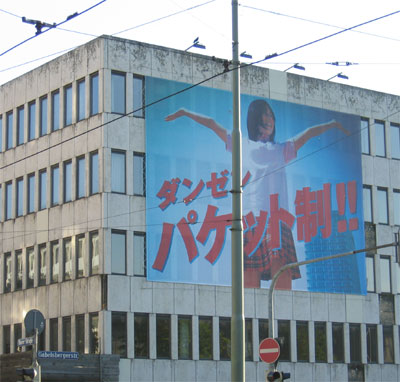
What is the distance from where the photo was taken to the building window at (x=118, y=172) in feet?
140

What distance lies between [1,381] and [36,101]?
41.6 feet

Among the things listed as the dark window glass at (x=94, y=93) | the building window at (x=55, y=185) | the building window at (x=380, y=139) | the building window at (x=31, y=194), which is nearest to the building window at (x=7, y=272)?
the building window at (x=31, y=194)

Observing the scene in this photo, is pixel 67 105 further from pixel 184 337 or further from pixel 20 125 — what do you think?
pixel 184 337

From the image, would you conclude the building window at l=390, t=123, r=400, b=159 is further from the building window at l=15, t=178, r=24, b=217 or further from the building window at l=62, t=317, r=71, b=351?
the building window at l=62, t=317, r=71, b=351

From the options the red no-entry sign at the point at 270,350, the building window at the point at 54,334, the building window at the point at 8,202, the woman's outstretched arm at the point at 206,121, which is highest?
the woman's outstretched arm at the point at 206,121

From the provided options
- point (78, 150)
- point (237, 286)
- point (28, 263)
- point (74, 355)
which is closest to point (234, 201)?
point (237, 286)

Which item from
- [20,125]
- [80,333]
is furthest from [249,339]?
[20,125]

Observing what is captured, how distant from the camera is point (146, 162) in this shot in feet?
142

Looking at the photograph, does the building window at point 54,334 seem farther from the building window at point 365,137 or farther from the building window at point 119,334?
the building window at point 365,137

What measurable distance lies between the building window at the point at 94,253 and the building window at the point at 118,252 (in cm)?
64

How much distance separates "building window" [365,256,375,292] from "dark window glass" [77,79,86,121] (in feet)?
51.5

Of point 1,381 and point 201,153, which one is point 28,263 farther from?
point 201,153

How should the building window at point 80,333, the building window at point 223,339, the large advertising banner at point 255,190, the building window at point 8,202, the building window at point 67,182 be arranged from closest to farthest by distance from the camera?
1. the building window at point 80,333
2. the large advertising banner at point 255,190
3. the building window at point 67,182
4. the building window at point 223,339
5. the building window at point 8,202

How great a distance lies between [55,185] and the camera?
45.3 meters
